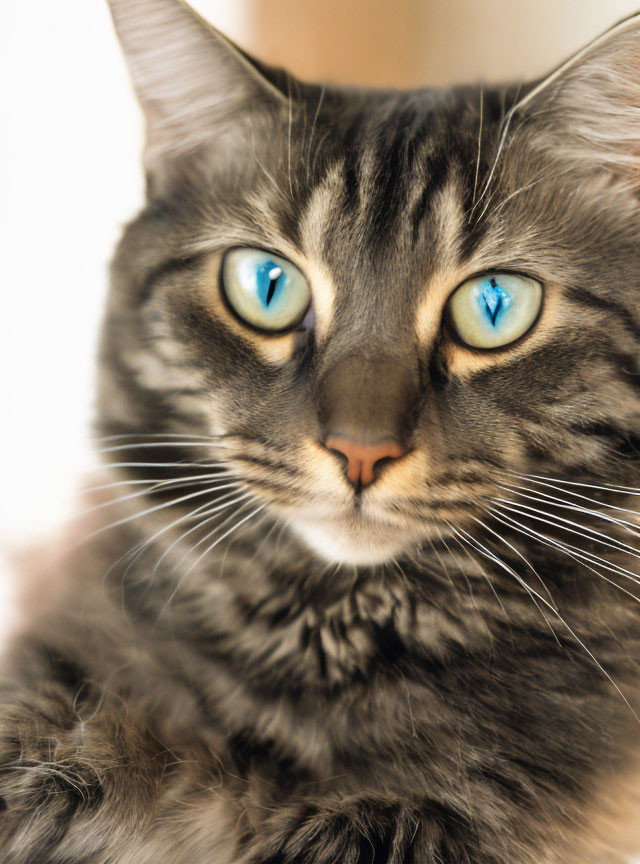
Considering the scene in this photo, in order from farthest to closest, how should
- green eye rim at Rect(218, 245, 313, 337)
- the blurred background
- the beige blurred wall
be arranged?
1. the beige blurred wall
2. the blurred background
3. green eye rim at Rect(218, 245, 313, 337)

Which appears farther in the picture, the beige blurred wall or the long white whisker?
the beige blurred wall

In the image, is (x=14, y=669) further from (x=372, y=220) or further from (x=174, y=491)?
(x=372, y=220)

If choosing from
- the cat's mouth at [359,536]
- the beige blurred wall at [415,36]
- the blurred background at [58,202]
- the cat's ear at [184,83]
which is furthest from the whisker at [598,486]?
the beige blurred wall at [415,36]

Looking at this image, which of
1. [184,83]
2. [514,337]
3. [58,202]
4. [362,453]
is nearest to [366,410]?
[362,453]

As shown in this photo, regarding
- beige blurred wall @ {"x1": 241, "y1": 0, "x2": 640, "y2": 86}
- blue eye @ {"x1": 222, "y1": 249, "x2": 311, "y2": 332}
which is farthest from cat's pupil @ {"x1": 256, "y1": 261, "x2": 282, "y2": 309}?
beige blurred wall @ {"x1": 241, "y1": 0, "x2": 640, "y2": 86}

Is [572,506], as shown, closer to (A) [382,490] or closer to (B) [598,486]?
(B) [598,486]

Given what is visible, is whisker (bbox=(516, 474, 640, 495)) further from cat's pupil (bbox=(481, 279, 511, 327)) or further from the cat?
cat's pupil (bbox=(481, 279, 511, 327))

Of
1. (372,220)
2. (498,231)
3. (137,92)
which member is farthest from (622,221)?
(137,92)

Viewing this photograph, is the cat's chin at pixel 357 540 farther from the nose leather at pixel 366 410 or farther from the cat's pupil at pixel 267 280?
the cat's pupil at pixel 267 280
